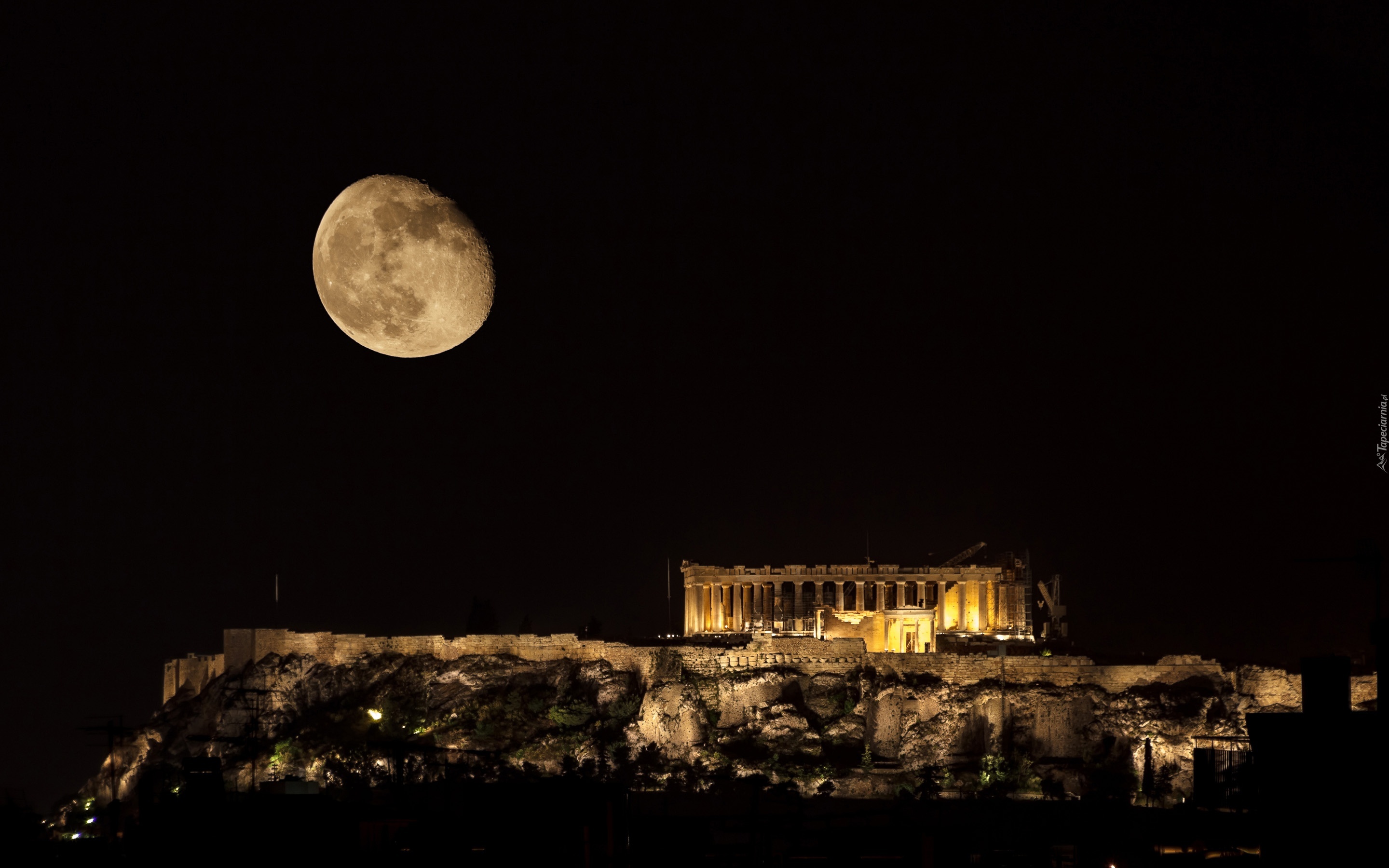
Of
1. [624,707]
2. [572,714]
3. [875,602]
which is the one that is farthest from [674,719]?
[875,602]

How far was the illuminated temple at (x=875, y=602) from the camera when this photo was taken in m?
77.7

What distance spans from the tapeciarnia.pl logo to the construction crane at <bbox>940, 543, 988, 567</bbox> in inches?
890

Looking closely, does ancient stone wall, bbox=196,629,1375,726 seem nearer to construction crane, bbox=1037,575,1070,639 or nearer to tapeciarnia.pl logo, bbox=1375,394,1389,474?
tapeciarnia.pl logo, bbox=1375,394,1389,474

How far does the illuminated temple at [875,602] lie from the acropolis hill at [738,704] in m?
0.19

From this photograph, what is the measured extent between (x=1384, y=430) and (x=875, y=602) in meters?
30.9

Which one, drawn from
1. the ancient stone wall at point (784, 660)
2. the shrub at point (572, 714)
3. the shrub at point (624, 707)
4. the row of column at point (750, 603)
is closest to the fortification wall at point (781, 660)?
the ancient stone wall at point (784, 660)

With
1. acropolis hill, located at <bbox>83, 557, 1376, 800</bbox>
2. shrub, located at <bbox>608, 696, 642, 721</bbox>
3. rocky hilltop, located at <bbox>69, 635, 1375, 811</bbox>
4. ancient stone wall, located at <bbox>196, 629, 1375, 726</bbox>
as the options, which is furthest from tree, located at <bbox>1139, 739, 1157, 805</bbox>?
shrub, located at <bbox>608, 696, 642, 721</bbox>

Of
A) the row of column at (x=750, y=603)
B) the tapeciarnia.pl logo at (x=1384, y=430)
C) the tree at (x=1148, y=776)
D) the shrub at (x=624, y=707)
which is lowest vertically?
the tree at (x=1148, y=776)

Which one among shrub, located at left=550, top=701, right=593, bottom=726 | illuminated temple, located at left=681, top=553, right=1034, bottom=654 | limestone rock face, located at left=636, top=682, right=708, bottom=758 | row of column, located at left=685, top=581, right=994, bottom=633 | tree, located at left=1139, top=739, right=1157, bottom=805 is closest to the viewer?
tree, located at left=1139, top=739, right=1157, bottom=805

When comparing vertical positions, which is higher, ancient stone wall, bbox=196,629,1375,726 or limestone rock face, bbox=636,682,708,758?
ancient stone wall, bbox=196,629,1375,726

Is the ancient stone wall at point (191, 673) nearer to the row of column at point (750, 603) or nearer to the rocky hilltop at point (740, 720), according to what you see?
the rocky hilltop at point (740, 720)

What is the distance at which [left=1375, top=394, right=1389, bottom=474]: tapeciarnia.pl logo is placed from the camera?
6225cm

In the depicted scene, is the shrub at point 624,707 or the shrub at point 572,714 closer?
the shrub at point 624,707

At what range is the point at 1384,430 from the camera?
63000 millimetres
